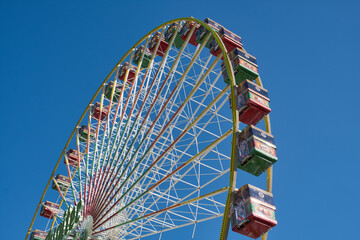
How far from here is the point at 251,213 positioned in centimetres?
1107

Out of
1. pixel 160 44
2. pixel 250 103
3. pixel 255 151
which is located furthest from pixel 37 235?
pixel 255 151

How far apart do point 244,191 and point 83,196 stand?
9.46 m

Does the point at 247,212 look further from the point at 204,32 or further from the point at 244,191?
the point at 204,32

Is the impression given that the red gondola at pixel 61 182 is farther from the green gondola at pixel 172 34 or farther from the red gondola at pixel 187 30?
the red gondola at pixel 187 30

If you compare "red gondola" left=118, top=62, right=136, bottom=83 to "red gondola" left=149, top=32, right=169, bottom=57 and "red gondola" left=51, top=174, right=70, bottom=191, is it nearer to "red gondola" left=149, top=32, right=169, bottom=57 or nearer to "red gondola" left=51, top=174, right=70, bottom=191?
"red gondola" left=149, top=32, right=169, bottom=57

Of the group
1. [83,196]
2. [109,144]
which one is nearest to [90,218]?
[83,196]

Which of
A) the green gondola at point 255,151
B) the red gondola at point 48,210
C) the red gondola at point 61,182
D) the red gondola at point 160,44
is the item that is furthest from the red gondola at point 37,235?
the green gondola at point 255,151

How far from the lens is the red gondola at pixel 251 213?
11141 millimetres

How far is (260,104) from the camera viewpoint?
14.0 metres

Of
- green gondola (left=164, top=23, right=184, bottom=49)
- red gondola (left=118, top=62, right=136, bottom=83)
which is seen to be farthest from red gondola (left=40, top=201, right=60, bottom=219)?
green gondola (left=164, top=23, right=184, bottom=49)

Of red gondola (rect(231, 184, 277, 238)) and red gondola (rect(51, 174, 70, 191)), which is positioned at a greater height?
red gondola (rect(51, 174, 70, 191))

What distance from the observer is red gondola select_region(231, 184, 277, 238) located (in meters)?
11.1

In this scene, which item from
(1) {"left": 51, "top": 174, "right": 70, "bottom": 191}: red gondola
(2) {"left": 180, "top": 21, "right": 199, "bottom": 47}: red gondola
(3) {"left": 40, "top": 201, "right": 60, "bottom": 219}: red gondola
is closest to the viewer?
(2) {"left": 180, "top": 21, "right": 199, "bottom": 47}: red gondola

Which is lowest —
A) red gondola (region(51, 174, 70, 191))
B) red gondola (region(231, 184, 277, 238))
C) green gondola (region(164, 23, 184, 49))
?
red gondola (region(231, 184, 277, 238))
